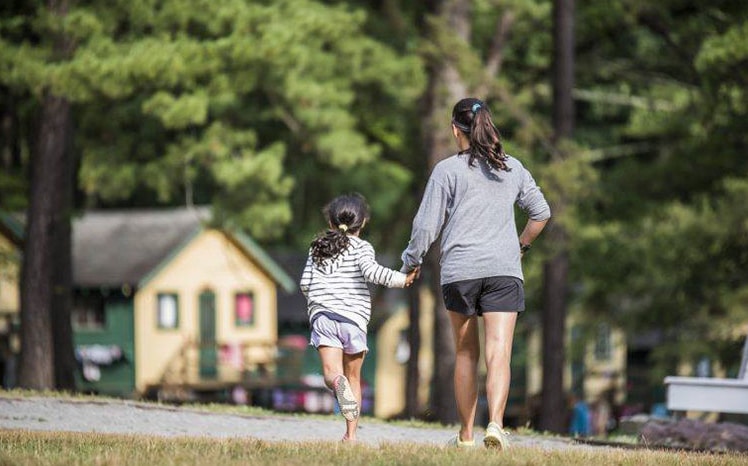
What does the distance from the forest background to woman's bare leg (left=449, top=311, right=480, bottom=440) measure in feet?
37.6

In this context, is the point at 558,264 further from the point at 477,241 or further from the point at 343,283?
the point at 477,241

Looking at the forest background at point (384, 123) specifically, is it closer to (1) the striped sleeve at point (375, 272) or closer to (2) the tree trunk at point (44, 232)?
(2) the tree trunk at point (44, 232)

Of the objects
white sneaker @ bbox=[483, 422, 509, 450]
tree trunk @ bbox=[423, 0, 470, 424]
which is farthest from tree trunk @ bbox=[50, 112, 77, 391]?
white sneaker @ bbox=[483, 422, 509, 450]

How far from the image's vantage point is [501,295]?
9.62 metres

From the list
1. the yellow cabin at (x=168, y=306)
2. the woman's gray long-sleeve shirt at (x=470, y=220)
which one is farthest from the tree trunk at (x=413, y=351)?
the woman's gray long-sleeve shirt at (x=470, y=220)

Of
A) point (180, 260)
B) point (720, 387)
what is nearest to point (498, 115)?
point (720, 387)

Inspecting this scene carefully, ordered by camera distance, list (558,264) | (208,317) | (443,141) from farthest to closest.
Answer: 1. (208,317)
2. (443,141)
3. (558,264)

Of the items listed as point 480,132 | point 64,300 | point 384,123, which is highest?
point 384,123

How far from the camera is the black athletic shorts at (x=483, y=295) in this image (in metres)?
9.58

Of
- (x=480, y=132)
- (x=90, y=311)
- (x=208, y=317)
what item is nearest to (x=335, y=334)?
(x=480, y=132)

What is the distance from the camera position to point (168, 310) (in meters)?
53.6

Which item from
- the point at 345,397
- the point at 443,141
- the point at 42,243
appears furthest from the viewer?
the point at 443,141

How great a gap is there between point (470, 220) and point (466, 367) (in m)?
0.93

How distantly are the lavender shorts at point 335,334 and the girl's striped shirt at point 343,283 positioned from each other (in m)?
0.03
